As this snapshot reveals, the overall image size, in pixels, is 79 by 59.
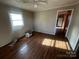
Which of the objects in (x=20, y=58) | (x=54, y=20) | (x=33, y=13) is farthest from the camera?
(x=33, y=13)

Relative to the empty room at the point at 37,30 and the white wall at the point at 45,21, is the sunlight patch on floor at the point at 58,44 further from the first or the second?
the white wall at the point at 45,21

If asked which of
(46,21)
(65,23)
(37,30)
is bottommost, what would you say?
(37,30)

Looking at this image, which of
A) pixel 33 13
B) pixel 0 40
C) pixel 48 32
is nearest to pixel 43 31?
pixel 48 32

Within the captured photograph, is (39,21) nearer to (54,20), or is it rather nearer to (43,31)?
(43,31)

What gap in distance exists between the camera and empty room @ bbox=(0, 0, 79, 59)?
2140 mm

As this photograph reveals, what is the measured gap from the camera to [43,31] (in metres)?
4.86

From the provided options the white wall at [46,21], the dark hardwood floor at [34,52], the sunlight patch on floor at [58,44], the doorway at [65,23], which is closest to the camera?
the dark hardwood floor at [34,52]

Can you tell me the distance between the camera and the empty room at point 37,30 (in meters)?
2.14

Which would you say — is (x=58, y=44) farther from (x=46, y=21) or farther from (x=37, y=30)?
(x=37, y=30)

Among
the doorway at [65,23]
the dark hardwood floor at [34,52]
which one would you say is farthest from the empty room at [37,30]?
the doorway at [65,23]

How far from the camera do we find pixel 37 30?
5164mm

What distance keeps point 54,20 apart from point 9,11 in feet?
10.2

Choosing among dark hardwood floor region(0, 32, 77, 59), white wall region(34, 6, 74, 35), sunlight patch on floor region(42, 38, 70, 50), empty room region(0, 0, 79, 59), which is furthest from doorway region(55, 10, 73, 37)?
dark hardwood floor region(0, 32, 77, 59)

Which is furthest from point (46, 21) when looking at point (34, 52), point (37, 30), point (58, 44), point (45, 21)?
point (34, 52)
